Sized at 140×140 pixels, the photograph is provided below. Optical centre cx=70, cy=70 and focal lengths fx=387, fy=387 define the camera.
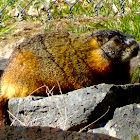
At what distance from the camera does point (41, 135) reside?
2.32m

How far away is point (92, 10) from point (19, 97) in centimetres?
468

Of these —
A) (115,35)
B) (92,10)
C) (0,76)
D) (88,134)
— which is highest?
(88,134)

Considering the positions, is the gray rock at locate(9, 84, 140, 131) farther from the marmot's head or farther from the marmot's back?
the marmot's head

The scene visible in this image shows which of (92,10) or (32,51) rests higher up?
(32,51)

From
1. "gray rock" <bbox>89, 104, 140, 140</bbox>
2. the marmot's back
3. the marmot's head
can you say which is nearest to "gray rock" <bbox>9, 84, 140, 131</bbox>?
"gray rock" <bbox>89, 104, 140, 140</bbox>

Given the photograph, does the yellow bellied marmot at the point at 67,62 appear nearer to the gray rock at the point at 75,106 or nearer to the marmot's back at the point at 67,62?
the marmot's back at the point at 67,62

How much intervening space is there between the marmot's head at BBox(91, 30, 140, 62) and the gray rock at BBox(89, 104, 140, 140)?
0.98 metres

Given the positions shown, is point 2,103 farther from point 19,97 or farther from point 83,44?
point 83,44

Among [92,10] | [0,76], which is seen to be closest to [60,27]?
[92,10]

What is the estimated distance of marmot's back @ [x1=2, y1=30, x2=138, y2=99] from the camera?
153 inches

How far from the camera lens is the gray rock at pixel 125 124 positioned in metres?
3.08

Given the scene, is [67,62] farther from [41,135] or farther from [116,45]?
[41,135]

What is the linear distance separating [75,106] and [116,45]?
115cm

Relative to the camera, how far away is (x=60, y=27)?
711 cm
